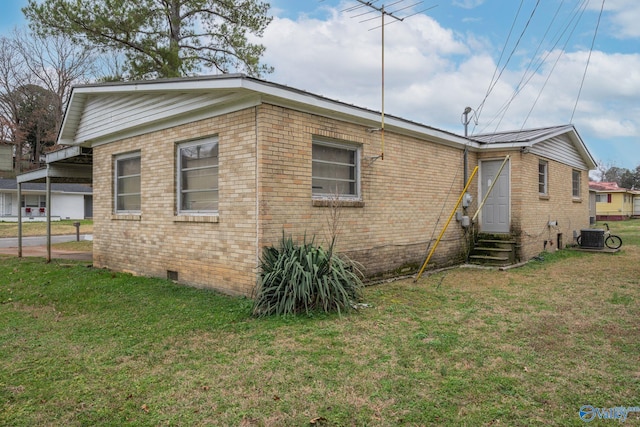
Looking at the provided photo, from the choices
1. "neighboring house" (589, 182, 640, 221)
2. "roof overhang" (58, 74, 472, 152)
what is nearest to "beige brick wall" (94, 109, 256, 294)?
"roof overhang" (58, 74, 472, 152)

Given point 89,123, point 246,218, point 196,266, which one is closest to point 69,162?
point 89,123

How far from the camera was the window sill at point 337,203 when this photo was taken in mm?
7173

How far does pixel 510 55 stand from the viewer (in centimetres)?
1041

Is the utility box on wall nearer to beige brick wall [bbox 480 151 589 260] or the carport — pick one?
beige brick wall [bbox 480 151 589 260]

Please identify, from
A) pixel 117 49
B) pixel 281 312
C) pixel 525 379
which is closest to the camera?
pixel 525 379

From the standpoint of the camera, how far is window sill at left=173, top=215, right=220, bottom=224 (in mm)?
7168

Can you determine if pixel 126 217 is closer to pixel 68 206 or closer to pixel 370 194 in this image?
pixel 370 194

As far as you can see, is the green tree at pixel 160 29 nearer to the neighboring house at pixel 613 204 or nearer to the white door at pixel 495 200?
the white door at pixel 495 200

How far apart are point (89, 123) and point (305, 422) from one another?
32.6 feet

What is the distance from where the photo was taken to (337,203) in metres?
6.93

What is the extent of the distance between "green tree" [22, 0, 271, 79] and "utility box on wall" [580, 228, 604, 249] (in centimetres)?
1445

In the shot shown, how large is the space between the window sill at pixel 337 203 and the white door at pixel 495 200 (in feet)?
17.4

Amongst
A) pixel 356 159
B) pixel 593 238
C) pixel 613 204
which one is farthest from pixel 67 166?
pixel 613 204

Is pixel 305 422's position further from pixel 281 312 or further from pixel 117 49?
pixel 117 49
